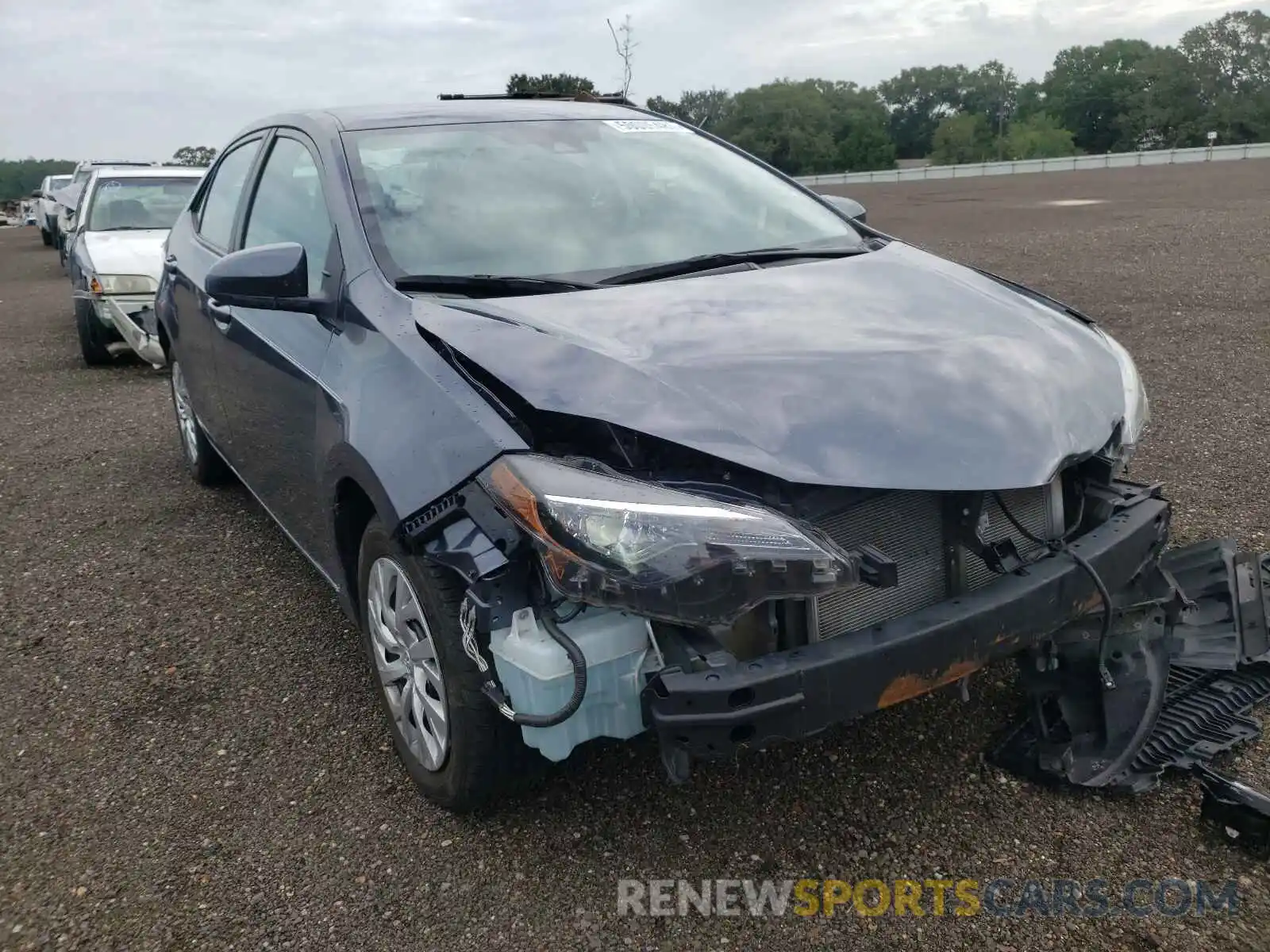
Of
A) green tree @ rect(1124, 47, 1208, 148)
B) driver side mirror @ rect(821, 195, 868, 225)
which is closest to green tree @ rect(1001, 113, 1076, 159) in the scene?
green tree @ rect(1124, 47, 1208, 148)

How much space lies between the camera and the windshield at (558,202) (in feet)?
9.59

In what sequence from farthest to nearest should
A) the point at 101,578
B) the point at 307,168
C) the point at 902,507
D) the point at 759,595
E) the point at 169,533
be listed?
1. the point at 169,533
2. the point at 101,578
3. the point at 307,168
4. the point at 902,507
5. the point at 759,595

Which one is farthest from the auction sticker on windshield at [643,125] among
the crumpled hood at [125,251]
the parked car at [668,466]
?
the crumpled hood at [125,251]

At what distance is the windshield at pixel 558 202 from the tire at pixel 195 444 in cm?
237

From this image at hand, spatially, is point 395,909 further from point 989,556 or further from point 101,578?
point 101,578

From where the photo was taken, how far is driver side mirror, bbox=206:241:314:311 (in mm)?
2848

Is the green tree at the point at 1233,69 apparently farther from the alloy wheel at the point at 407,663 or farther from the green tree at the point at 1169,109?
the alloy wheel at the point at 407,663

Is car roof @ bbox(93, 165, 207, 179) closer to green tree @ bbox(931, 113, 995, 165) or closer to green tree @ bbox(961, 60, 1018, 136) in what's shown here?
green tree @ bbox(931, 113, 995, 165)

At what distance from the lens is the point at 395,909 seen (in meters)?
2.32

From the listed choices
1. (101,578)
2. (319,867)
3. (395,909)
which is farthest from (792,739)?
(101,578)

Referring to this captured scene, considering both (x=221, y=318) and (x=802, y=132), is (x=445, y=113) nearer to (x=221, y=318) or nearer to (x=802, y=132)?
(x=221, y=318)

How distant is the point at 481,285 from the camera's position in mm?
2750

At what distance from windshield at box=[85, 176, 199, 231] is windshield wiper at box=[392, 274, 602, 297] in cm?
778

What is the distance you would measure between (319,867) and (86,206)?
9.21 m
